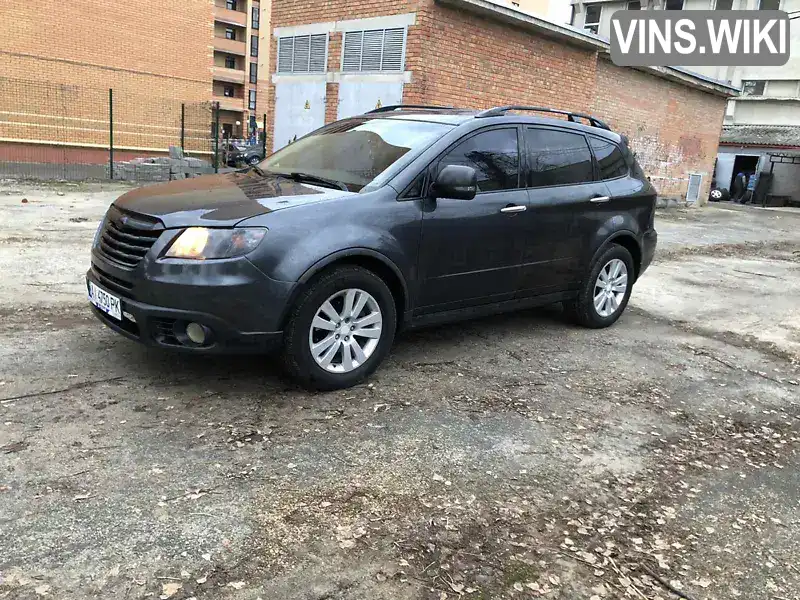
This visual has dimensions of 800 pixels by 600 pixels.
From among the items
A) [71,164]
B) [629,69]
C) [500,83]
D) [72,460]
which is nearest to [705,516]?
[72,460]

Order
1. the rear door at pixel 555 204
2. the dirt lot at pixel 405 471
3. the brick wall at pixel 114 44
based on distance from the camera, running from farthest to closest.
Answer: the brick wall at pixel 114 44, the rear door at pixel 555 204, the dirt lot at pixel 405 471

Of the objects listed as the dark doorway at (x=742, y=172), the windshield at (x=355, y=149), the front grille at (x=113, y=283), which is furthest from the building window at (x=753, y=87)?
the front grille at (x=113, y=283)

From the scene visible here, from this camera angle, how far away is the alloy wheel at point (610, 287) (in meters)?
5.73

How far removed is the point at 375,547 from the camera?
257 cm

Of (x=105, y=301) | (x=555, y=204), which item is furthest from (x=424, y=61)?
(x=105, y=301)

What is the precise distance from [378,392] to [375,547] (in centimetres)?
155

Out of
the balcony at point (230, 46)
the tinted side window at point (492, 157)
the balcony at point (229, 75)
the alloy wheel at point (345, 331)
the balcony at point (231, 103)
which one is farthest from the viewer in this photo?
the balcony at point (231, 103)

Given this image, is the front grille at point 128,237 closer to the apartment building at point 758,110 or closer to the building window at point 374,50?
the building window at point 374,50

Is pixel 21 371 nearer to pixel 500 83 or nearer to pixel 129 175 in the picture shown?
pixel 500 83

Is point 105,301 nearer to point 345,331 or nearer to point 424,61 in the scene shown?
point 345,331

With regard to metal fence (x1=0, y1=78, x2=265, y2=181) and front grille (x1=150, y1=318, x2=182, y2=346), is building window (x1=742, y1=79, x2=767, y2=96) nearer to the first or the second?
metal fence (x1=0, y1=78, x2=265, y2=181)

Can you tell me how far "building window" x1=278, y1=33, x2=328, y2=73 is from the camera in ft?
43.2

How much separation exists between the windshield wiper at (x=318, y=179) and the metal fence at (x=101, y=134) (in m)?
14.5

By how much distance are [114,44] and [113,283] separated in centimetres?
2028
